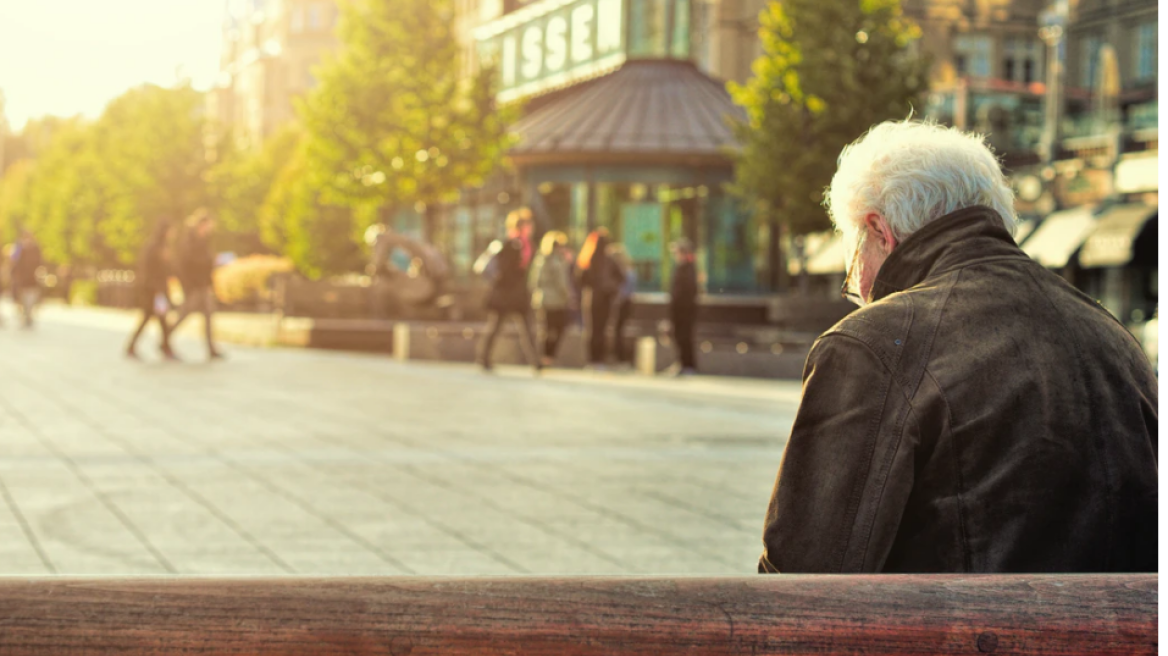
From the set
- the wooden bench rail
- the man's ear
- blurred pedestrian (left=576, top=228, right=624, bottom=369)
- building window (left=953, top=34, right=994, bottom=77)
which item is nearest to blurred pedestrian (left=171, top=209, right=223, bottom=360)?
blurred pedestrian (left=576, top=228, right=624, bottom=369)

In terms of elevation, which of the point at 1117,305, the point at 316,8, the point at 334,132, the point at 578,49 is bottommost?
the point at 1117,305

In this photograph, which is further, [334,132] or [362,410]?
[334,132]

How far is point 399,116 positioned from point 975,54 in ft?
82.1

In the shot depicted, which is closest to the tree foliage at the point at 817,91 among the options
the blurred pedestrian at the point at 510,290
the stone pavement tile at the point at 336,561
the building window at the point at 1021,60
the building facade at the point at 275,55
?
the blurred pedestrian at the point at 510,290

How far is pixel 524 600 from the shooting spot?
179 centimetres

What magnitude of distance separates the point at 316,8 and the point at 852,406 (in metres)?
98.0

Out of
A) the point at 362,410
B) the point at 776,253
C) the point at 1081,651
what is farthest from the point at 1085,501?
the point at 776,253

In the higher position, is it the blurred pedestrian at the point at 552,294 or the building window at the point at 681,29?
the building window at the point at 681,29

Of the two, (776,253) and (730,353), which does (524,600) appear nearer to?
(730,353)

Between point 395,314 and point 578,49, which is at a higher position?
point 578,49

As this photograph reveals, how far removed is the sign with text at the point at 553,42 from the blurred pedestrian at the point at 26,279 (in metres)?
12.8

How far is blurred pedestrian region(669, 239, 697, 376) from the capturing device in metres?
19.7

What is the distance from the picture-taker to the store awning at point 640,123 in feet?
124

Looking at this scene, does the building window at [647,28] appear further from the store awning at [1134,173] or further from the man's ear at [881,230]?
the man's ear at [881,230]
